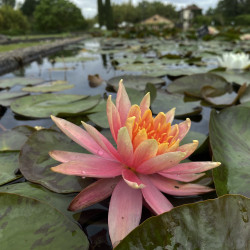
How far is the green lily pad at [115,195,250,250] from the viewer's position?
13.6 inches

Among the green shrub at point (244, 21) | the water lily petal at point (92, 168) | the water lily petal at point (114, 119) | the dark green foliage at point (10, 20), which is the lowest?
the water lily petal at point (92, 168)

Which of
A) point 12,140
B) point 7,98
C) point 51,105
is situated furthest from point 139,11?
point 12,140

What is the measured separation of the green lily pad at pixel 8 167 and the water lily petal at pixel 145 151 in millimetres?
346

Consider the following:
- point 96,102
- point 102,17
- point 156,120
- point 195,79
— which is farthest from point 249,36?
point 102,17

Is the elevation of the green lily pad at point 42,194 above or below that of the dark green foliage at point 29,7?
below

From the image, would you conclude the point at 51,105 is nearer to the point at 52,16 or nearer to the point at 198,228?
the point at 198,228

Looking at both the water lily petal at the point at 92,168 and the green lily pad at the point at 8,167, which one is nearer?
the water lily petal at the point at 92,168

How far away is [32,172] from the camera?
0.58m

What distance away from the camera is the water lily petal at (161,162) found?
427mm

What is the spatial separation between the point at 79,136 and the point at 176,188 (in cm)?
24

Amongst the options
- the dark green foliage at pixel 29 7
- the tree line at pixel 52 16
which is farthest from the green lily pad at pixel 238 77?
the dark green foliage at pixel 29 7

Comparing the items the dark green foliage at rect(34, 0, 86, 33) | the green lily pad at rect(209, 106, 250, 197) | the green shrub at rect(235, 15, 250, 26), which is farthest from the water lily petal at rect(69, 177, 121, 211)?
the dark green foliage at rect(34, 0, 86, 33)

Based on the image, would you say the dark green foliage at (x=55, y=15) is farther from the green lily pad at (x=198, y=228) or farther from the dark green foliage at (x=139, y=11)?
the green lily pad at (x=198, y=228)

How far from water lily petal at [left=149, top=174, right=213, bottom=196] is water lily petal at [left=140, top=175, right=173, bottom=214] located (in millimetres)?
14
